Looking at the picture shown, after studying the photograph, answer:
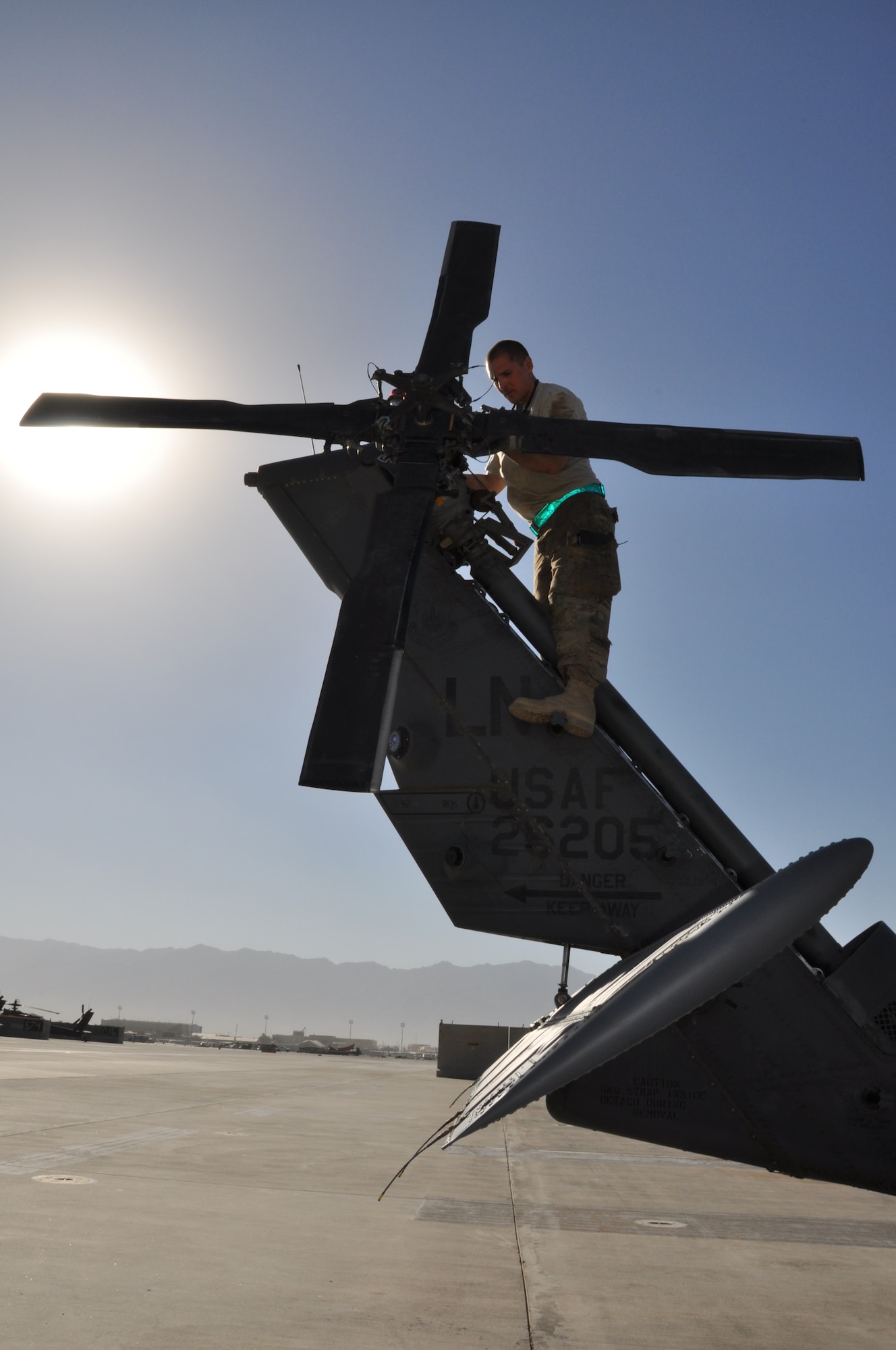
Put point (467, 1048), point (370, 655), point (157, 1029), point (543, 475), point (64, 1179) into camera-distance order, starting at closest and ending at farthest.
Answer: point (370, 655) < point (543, 475) < point (64, 1179) < point (467, 1048) < point (157, 1029)

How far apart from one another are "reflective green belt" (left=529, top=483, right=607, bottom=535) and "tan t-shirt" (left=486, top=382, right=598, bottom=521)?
0.02m

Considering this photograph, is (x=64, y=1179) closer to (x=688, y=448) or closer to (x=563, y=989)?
(x=563, y=989)

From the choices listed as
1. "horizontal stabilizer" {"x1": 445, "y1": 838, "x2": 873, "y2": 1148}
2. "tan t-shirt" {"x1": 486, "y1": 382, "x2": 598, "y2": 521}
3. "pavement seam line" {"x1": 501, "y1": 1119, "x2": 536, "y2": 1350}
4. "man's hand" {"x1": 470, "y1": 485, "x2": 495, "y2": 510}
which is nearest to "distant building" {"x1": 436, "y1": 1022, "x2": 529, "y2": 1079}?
"pavement seam line" {"x1": 501, "y1": 1119, "x2": 536, "y2": 1350}

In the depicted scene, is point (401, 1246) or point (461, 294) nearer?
point (461, 294)

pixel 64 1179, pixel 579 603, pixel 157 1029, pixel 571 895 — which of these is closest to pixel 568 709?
pixel 579 603

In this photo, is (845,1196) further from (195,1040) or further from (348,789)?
(195,1040)

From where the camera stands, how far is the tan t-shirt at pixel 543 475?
16.7 feet

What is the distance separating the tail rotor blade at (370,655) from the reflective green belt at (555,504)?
109 cm

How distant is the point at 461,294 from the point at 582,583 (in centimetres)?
167

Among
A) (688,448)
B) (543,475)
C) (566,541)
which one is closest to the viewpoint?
(688,448)

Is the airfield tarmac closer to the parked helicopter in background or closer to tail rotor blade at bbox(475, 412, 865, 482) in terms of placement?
the parked helicopter in background

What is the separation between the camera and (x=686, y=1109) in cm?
424

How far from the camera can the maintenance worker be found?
4820 millimetres

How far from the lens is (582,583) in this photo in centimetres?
503
